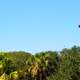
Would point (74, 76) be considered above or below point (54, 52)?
below

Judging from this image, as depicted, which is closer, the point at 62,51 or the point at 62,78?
the point at 62,78

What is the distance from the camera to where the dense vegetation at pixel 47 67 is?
7150cm

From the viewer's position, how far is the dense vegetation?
7150cm

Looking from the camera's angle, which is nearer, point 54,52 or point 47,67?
point 47,67

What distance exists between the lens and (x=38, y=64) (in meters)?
75.1

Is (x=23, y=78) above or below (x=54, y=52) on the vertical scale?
below

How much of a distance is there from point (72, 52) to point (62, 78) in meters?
4.70

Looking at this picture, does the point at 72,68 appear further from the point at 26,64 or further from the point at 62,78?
the point at 26,64

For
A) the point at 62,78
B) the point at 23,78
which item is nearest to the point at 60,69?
the point at 62,78

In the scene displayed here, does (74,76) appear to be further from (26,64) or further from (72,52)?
(26,64)

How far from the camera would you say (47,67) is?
7538cm

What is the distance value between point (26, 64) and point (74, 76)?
391 inches

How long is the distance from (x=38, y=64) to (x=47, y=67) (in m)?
1.53

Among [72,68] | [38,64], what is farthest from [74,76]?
[38,64]
